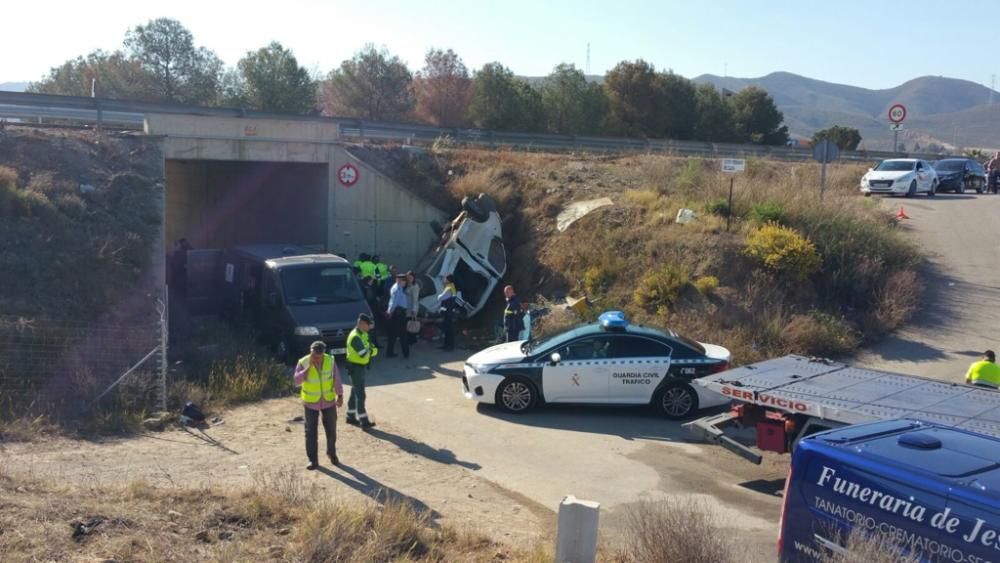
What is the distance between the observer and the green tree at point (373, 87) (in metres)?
59.8

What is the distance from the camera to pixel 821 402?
9500mm

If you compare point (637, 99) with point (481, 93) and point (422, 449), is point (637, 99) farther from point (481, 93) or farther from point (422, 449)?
point (422, 449)

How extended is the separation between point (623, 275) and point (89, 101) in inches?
623

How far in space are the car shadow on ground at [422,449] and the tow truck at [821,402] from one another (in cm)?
292

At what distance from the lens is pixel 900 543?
18.6 feet

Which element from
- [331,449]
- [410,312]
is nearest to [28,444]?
[331,449]

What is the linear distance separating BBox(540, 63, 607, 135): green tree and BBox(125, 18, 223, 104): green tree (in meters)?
19.7

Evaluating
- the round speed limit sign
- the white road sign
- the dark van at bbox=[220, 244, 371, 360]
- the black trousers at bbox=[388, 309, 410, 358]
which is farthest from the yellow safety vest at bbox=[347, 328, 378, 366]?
the round speed limit sign

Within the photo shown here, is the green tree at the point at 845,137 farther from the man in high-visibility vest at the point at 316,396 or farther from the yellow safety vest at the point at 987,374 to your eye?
the man in high-visibility vest at the point at 316,396

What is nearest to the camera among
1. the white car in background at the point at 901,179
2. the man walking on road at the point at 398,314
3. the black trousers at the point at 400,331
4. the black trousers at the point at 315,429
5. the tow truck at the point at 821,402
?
the tow truck at the point at 821,402

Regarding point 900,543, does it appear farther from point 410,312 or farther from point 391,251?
point 391,251

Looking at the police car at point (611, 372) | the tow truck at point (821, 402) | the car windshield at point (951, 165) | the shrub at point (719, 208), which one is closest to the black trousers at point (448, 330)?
the police car at point (611, 372)

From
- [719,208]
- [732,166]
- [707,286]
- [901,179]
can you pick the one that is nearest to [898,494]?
[707,286]

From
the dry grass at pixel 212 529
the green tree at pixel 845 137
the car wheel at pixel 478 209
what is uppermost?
the green tree at pixel 845 137
